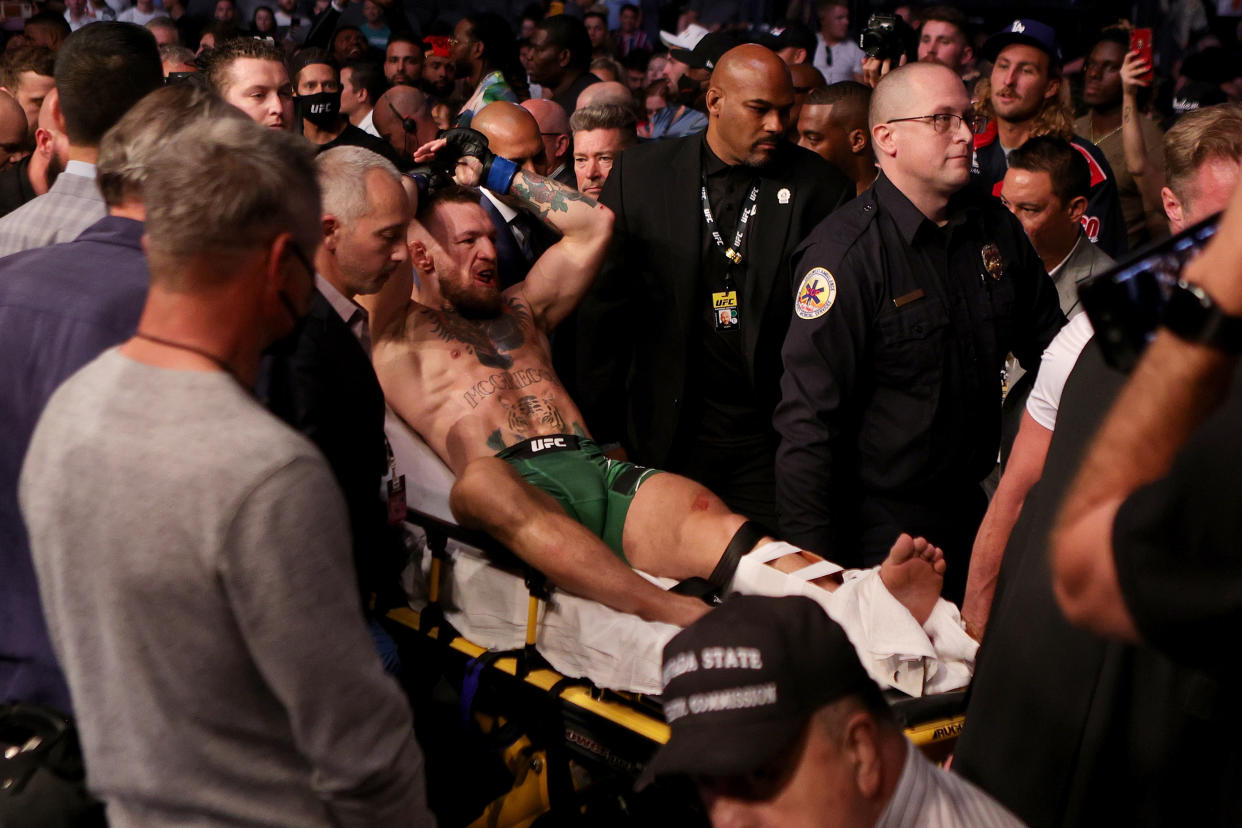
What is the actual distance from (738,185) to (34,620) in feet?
9.76

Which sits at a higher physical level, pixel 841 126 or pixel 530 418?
pixel 841 126

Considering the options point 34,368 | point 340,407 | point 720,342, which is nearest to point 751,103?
point 720,342

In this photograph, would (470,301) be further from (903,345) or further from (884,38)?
(884,38)

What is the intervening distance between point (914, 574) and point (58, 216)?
2272 millimetres

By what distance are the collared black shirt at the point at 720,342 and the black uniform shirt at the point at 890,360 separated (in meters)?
0.82

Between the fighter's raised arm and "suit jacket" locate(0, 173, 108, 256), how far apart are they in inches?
59.0

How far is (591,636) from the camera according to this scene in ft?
9.59

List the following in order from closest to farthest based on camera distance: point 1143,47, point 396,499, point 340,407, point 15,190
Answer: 1. point 340,407
2. point 396,499
3. point 15,190
4. point 1143,47

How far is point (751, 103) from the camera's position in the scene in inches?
163

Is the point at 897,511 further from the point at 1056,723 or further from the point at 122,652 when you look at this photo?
the point at 122,652

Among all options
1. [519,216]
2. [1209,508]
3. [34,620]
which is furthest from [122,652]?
[519,216]

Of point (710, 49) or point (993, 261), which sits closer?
point (993, 261)

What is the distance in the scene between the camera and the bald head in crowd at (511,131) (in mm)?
4754

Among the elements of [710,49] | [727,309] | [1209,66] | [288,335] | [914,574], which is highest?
[1209,66]
